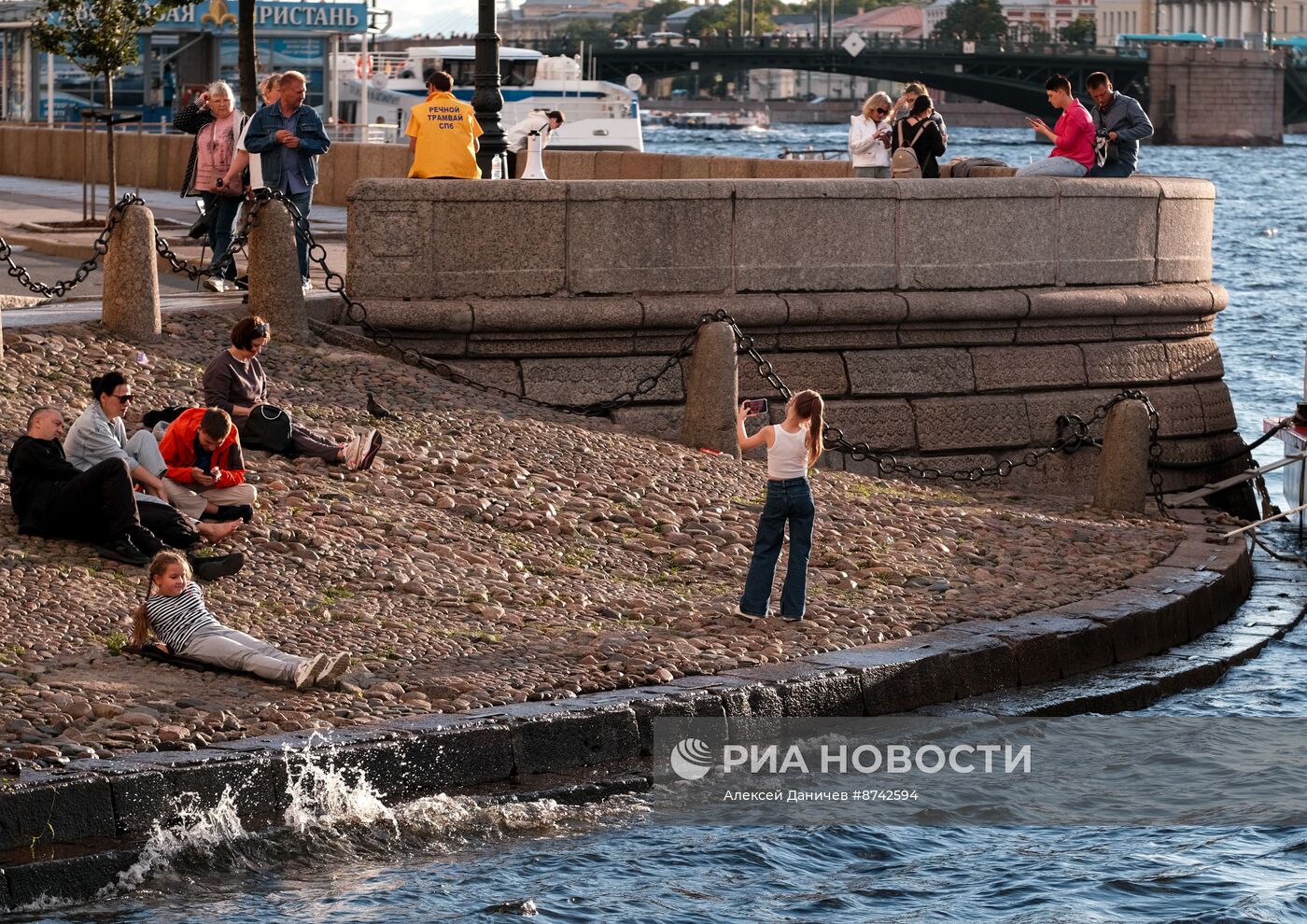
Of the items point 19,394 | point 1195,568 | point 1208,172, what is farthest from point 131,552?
point 1208,172

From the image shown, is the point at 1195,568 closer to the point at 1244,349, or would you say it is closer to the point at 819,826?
the point at 819,826

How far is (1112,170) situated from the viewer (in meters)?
16.9

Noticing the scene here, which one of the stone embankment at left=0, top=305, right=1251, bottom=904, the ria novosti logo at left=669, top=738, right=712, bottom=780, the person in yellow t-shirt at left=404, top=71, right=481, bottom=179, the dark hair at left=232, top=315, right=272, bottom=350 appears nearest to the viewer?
the stone embankment at left=0, top=305, right=1251, bottom=904

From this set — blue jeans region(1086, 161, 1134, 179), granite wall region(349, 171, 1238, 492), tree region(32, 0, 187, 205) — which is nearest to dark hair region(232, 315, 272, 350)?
granite wall region(349, 171, 1238, 492)

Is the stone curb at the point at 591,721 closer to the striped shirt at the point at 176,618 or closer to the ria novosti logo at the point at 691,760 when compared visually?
the ria novosti logo at the point at 691,760

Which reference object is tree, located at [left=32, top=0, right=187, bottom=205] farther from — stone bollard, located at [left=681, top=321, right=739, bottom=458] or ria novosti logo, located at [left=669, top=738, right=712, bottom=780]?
ria novosti logo, located at [left=669, top=738, right=712, bottom=780]

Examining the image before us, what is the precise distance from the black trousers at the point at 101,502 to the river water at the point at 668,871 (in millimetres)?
2576

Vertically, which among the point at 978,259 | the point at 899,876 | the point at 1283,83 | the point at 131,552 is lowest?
the point at 899,876

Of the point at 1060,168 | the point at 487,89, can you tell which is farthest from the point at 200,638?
the point at 1060,168

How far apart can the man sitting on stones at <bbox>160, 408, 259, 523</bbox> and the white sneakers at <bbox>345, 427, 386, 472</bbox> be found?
0.93 meters

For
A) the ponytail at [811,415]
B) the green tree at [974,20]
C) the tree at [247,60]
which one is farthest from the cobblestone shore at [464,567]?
the green tree at [974,20]

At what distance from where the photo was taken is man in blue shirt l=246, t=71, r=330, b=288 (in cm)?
1445

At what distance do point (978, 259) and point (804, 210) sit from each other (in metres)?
1.50

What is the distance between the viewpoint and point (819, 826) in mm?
8367
